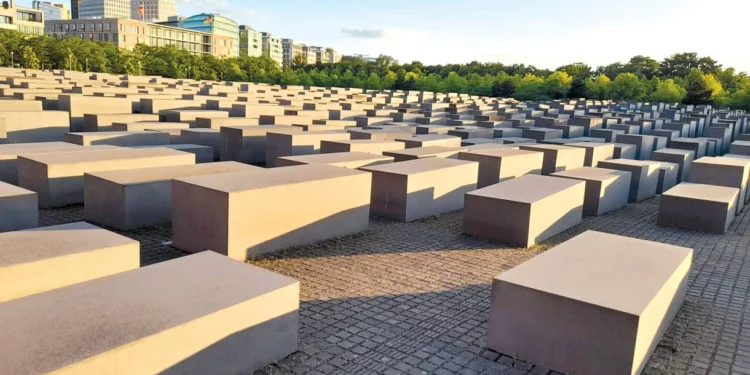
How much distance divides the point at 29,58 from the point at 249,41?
10361cm

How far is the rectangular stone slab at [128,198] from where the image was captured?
9727 millimetres

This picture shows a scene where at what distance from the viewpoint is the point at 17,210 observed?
345 inches

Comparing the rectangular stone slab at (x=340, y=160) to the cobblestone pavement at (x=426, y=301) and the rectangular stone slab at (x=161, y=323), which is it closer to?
the cobblestone pavement at (x=426, y=301)

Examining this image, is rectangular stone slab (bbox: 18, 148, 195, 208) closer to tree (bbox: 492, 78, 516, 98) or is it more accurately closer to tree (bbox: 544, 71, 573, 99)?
tree (bbox: 544, 71, 573, 99)

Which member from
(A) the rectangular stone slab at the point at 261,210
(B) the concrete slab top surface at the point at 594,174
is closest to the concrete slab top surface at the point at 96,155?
(A) the rectangular stone slab at the point at 261,210

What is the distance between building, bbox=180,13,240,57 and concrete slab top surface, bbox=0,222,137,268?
435 feet

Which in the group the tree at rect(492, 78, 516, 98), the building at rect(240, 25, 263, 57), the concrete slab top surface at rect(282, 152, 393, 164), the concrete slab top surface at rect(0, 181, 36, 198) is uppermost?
the building at rect(240, 25, 263, 57)

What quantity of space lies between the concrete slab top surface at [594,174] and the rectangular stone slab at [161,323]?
959 cm

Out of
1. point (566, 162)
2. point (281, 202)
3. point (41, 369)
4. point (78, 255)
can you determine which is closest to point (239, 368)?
point (41, 369)

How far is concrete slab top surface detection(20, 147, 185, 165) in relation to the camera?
11219mm

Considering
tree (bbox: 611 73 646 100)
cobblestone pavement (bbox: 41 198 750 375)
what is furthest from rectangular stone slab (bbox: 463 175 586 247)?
tree (bbox: 611 73 646 100)

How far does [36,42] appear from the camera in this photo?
188ft

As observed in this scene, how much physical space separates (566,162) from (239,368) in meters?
13.6

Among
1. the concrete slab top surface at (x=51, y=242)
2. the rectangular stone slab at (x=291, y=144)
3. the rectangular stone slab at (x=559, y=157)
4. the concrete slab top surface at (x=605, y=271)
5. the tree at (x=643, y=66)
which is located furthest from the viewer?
the tree at (x=643, y=66)
